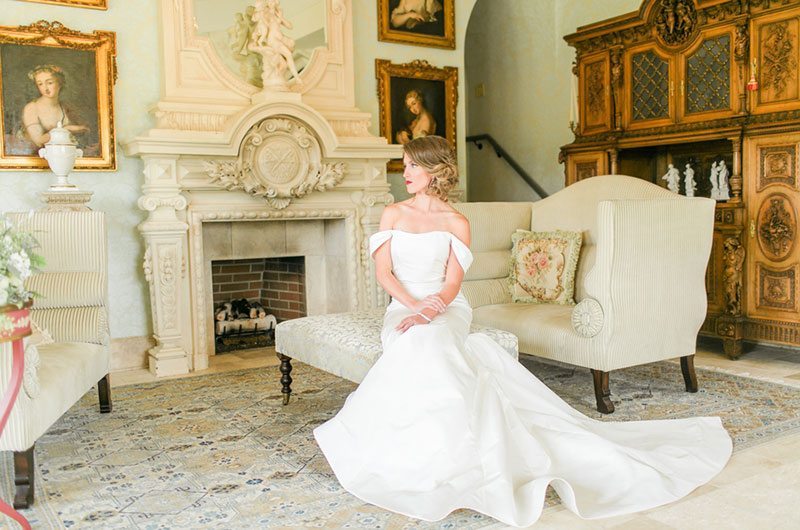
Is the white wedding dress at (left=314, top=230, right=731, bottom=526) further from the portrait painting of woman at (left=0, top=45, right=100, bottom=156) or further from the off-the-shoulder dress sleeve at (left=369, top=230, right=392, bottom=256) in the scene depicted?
the portrait painting of woman at (left=0, top=45, right=100, bottom=156)

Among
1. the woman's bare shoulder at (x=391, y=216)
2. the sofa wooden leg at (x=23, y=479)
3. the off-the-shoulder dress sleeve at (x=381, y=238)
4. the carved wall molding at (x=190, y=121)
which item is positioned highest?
the carved wall molding at (x=190, y=121)

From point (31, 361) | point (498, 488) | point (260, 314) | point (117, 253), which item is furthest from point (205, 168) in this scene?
point (498, 488)

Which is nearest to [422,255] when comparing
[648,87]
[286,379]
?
[286,379]

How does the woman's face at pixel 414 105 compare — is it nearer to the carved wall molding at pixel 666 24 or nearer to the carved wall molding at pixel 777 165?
the carved wall molding at pixel 666 24

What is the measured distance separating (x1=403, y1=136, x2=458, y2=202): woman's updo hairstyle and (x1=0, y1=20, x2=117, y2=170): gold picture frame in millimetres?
2691

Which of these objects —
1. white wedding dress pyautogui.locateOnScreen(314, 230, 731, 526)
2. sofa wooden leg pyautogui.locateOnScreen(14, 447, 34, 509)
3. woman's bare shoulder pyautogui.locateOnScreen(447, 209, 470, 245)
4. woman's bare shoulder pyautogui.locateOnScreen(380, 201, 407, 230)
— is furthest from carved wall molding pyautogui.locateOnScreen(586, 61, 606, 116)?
sofa wooden leg pyautogui.locateOnScreen(14, 447, 34, 509)

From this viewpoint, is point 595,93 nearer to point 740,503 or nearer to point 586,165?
point 586,165

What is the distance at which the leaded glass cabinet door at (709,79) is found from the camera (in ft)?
16.9

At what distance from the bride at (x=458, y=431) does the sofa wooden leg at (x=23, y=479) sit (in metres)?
1.04

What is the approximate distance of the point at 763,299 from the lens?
4.99 meters

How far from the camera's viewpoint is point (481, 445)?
2.53m

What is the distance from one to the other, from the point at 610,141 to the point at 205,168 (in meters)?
3.15

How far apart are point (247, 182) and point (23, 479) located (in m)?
2.91

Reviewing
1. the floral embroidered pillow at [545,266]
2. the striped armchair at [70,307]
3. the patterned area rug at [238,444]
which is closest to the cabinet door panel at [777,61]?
the floral embroidered pillow at [545,266]
